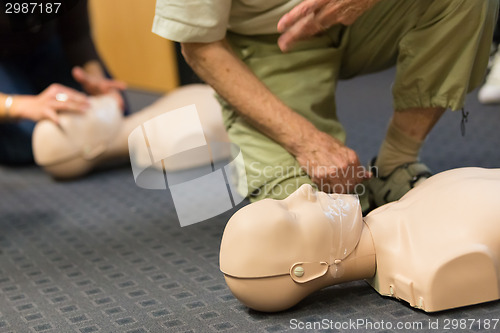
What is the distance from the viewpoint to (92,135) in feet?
5.96

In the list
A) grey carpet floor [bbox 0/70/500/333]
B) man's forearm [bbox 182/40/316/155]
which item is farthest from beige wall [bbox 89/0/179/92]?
man's forearm [bbox 182/40/316/155]

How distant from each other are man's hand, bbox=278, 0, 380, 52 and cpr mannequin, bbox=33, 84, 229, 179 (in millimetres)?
658

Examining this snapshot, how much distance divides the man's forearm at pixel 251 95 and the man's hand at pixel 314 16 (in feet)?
0.34

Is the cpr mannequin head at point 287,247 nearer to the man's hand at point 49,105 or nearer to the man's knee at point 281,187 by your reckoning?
the man's knee at point 281,187

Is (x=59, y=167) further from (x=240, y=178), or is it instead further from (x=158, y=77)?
(x=158, y=77)

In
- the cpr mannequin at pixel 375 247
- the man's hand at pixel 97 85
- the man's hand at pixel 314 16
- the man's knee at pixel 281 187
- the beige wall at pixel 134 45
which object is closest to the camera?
the cpr mannequin at pixel 375 247

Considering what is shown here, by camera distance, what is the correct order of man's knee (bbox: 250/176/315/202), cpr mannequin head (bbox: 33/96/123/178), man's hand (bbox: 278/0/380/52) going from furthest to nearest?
cpr mannequin head (bbox: 33/96/123/178), man's knee (bbox: 250/176/315/202), man's hand (bbox: 278/0/380/52)

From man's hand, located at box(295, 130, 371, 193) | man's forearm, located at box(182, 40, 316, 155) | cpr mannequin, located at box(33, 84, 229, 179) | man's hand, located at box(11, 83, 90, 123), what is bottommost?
cpr mannequin, located at box(33, 84, 229, 179)

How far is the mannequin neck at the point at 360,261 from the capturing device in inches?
37.3

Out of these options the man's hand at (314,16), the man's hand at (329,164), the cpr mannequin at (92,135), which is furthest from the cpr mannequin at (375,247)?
the cpr mannequin at (92,135)

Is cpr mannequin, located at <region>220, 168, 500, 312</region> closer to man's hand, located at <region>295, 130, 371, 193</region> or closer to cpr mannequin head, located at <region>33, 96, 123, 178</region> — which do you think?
man's hand, located at <region>295, 130, 371, 193</region>

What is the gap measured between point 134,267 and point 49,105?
0.74 metres

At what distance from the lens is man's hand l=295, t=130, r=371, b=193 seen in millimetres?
1151

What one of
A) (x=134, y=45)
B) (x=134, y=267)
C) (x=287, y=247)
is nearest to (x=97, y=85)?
(x=134, y=267)
